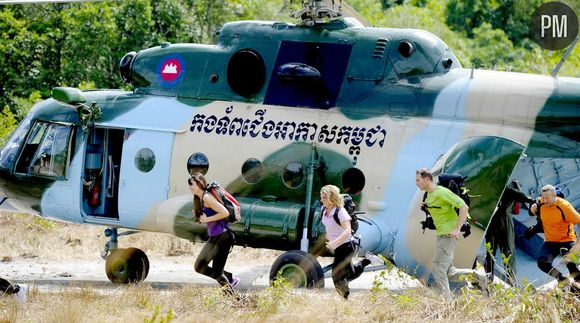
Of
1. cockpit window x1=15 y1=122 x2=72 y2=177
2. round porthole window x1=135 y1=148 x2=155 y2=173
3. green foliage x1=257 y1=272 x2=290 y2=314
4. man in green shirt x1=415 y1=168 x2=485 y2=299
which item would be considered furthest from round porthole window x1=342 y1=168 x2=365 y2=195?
cockpit window x1=15 y1=122 x2=72 y2=177

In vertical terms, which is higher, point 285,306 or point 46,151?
point 285,306

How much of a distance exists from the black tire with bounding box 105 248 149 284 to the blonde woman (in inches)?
137

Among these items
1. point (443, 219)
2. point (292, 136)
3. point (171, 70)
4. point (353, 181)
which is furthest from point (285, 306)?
point (171, 70)

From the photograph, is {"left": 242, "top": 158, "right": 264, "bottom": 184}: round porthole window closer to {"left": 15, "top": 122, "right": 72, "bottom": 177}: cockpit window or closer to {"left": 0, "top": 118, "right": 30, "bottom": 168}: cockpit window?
{"left": 15, "top": 122, "right": 72, "bottom": 177}: cockpit window

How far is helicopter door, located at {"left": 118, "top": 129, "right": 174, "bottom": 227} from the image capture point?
13812 millimetres

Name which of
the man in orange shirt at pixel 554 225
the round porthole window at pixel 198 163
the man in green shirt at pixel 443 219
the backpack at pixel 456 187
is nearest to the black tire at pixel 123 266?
the round porthole window at pixel 198 163

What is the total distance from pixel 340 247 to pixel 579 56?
97.9ft

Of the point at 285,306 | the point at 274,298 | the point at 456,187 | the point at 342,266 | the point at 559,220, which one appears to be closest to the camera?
the point at 285,306

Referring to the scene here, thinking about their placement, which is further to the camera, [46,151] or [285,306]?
[46,151]

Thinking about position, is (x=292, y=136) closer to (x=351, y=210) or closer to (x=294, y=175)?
(x=294, y=175)

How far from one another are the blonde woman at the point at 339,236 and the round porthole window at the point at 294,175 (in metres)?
1.60

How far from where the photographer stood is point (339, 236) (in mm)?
11422

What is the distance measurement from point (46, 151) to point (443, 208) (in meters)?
5.83

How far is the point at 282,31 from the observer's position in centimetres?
1361
